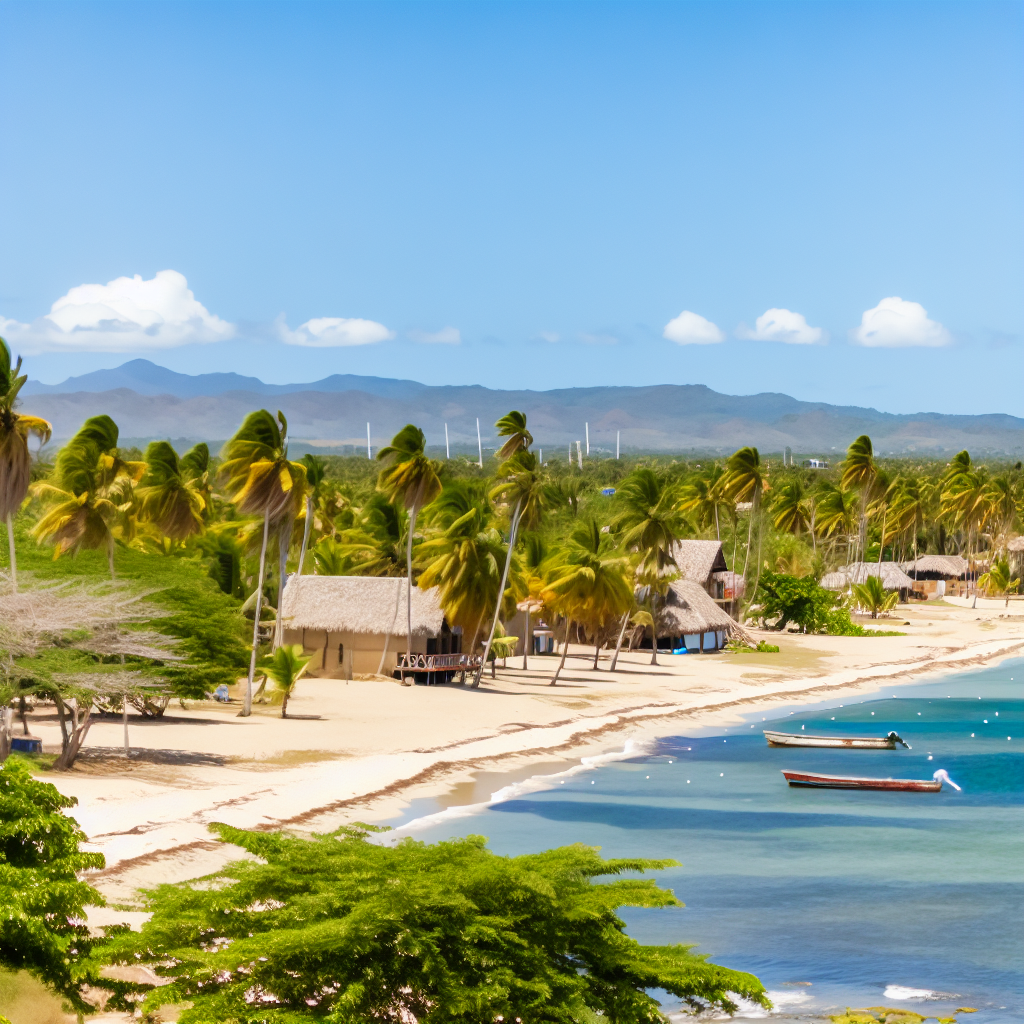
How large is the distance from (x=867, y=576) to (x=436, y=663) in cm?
5070

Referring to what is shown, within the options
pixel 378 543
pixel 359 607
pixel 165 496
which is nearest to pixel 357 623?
pixel 359 607

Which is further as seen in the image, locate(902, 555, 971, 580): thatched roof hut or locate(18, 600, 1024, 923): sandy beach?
locate(902, 555, 971, 580): thatched roof hut

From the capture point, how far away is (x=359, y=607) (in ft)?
141

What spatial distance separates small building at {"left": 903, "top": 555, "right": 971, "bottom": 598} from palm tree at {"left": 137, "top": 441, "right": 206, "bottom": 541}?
233 feet

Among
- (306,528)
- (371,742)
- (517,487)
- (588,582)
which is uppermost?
(517,487)

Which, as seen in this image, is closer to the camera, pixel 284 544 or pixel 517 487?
pixel 284 544

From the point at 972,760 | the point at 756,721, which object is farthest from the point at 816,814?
the point at 756,721

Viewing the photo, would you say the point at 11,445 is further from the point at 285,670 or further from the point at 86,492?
the point at 285,670

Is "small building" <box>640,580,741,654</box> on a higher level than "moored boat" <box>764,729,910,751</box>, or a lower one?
higher

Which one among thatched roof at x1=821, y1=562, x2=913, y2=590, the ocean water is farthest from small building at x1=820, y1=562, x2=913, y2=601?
the ocean water

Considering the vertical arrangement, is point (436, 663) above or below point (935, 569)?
below

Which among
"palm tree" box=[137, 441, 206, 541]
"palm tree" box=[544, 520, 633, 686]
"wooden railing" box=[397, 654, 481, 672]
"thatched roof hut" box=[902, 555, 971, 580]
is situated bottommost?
"wooden railing" box=[397, 654, 481, 672]

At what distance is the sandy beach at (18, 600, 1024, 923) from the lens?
71.2ft

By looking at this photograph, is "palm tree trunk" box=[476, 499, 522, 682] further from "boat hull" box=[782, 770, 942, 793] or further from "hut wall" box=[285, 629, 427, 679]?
"boat hull" box=[782, 770, 942, 793]
